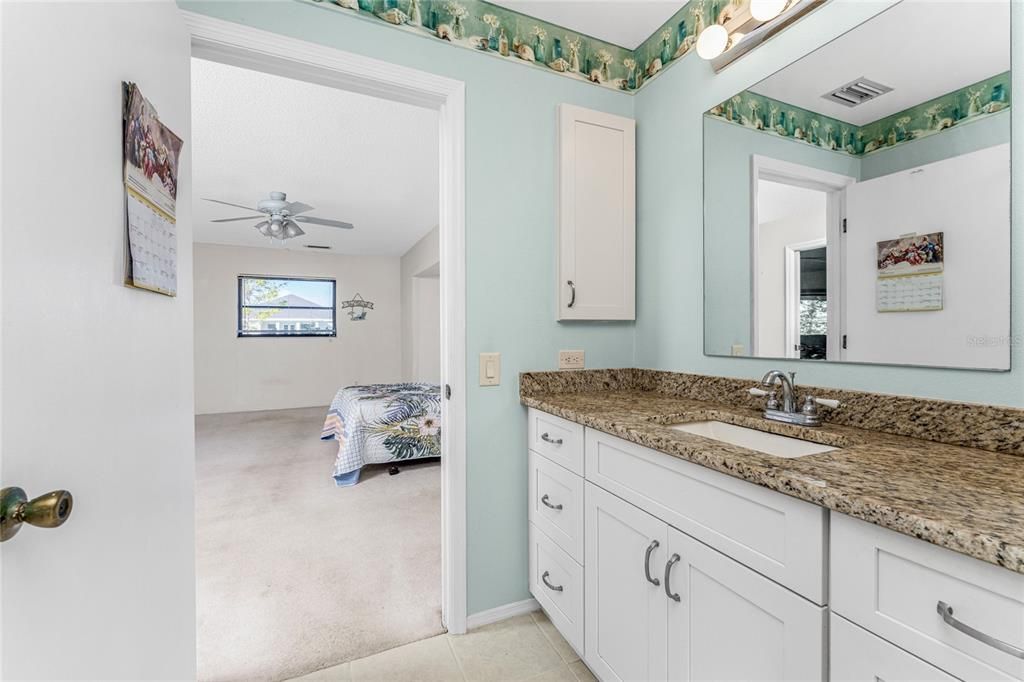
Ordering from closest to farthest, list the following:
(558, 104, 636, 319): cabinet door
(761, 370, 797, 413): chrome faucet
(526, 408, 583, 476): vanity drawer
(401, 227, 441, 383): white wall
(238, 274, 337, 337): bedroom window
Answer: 1. (761, 370, 797, 413): chrome faucet
2. (526, 408, 583, 476): vanity drawer
3. (558, 104, 636, 319): cabinet door
4. (238, 274, 337, 337): bedroom window
5. (401, 227, 441, 383): white wall

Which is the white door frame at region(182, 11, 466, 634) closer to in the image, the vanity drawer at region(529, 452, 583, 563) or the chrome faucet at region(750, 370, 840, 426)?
the vanity drawer at region(529, 452, 583, 563)

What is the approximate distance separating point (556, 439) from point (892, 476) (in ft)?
3.23

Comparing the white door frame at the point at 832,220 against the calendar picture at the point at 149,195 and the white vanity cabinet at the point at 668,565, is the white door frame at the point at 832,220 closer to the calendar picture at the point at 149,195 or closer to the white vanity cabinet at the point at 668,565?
the white vanity cabinet at the point at 668,565

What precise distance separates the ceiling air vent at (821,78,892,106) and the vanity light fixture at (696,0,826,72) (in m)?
0.29

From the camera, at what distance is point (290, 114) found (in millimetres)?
2676

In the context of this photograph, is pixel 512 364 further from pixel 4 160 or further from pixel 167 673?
pixel 4 160

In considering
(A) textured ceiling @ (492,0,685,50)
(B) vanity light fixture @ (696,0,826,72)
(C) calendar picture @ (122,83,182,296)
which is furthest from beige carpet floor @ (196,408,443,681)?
(A) textured ceiling @ (492,0,685,50)

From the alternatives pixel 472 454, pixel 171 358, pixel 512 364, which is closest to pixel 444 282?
pixel 512 364

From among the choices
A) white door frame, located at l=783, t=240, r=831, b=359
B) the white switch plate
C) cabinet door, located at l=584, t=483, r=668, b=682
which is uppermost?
white door frame, located at l=783, t=240, r=831, b=359

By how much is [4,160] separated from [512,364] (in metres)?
→ 1.46

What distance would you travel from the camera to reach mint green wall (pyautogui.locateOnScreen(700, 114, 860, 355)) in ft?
5.24

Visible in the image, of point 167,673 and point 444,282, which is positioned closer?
point 167,673

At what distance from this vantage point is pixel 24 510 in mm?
539

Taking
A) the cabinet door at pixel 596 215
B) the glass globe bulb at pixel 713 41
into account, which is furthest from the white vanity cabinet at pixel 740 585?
the glass globe bulb at pixel 713 41
